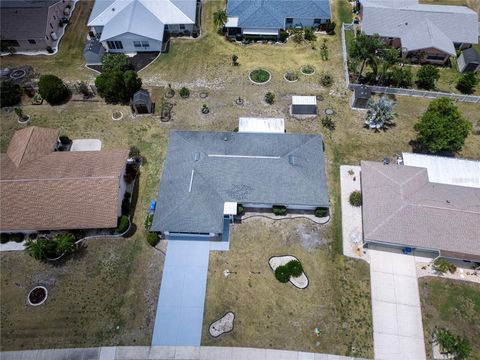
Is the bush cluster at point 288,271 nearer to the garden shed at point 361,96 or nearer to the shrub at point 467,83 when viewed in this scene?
the garden shed at point 361,96

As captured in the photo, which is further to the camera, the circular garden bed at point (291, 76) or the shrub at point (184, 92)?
the circular garden bed at point (291, 76)

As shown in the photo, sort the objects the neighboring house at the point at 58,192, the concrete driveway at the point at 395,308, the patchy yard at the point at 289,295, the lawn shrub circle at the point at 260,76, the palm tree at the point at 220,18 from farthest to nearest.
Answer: the palm tree at the point at 220,18, the lawn shrub circle at the point at 260,76, the neighboring house at the point at 58,192, the patchy yard at the point at 289,295, the concrete driveway at the point at 395,308

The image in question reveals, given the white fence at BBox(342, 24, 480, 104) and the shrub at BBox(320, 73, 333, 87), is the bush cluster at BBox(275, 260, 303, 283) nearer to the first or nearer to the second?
the shrub at BBox(320, 73, 333, 87)

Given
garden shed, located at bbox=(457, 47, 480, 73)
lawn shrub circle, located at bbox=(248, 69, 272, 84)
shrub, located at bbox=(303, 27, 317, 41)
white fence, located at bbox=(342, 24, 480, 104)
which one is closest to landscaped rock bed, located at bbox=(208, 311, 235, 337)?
lawn shrub circle, located at bbox=(248, 69, 272, 84)

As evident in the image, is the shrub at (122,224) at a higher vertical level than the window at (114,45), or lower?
lower

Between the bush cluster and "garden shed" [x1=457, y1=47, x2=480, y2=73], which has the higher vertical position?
"garden shed" [x1=457, y1=47, x2=480, y2=73]

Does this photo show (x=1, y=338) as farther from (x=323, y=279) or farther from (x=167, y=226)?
(x=323, y=279)

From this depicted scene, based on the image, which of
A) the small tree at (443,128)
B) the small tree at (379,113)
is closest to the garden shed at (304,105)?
the small tree at (379,113)
